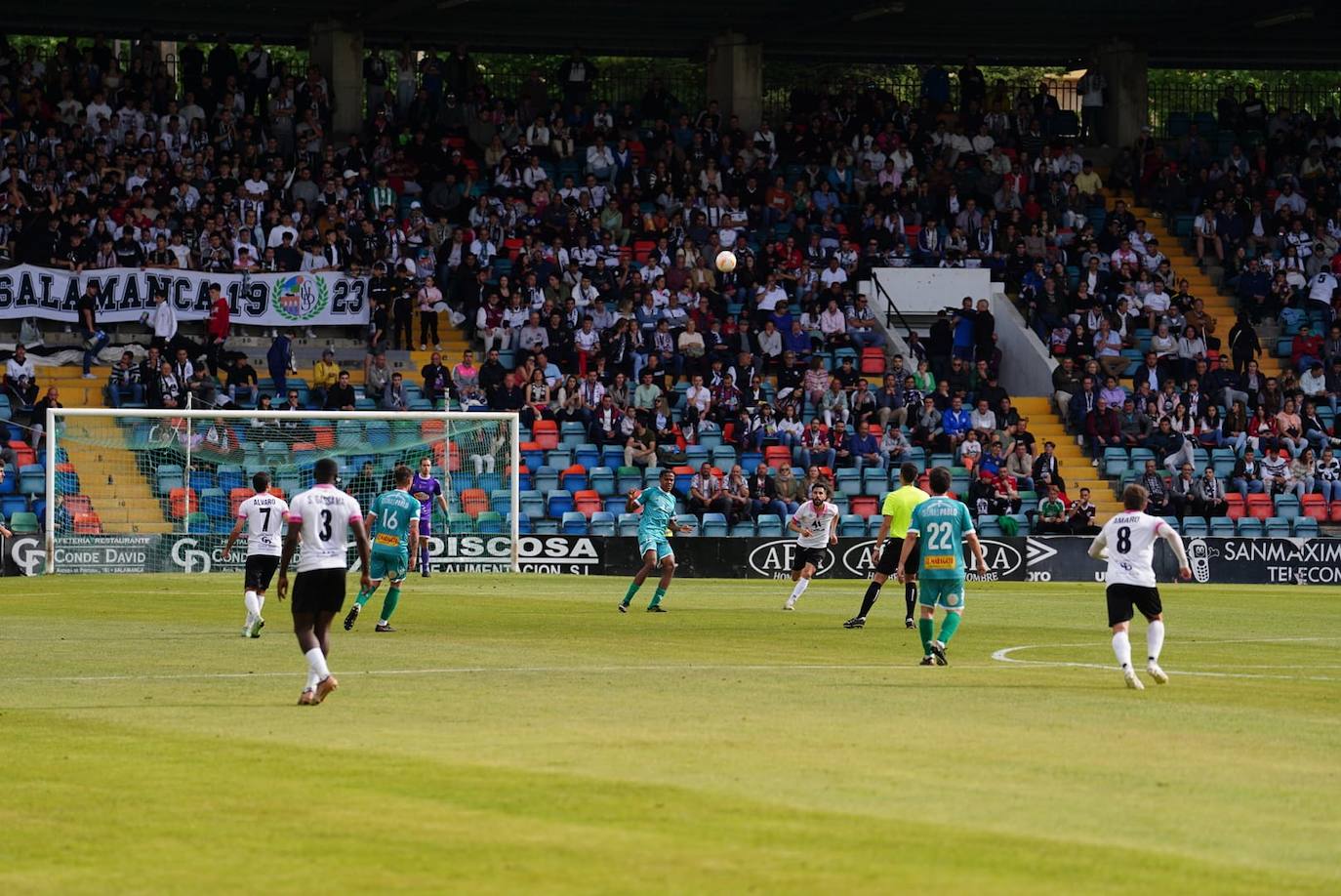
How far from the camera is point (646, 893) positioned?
8906 mm

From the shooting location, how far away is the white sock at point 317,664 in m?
16.0

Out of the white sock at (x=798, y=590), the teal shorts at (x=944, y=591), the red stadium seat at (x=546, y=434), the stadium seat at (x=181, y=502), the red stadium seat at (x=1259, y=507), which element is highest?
the red stadium seat at (x=546, y=434)

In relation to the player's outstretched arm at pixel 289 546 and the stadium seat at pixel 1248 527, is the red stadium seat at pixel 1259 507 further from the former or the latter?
the player's outstretched arm at pixel 289 546

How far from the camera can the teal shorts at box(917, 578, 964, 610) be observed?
1952 cm

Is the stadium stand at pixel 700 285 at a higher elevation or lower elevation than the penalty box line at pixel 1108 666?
higher

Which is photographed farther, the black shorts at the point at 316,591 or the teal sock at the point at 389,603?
the teal sock at the point at 389,603

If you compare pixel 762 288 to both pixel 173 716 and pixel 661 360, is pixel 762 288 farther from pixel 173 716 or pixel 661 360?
pixel 173 716

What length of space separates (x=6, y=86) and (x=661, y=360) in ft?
51.5

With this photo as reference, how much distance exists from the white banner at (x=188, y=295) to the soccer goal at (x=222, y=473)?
4.82 meters

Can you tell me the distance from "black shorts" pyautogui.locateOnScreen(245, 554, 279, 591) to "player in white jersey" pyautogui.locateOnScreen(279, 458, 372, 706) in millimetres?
7178

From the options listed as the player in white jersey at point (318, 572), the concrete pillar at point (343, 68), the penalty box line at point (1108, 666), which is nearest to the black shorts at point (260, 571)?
the player in white jersey at point (318, 572)

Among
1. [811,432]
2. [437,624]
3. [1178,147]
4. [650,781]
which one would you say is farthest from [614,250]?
[650,781]

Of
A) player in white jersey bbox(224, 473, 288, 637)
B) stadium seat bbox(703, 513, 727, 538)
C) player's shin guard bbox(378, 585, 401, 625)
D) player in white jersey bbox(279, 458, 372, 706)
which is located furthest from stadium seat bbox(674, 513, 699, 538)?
player in white jersey bbox(279, 458, 372, 706)

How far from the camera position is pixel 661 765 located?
500 inches
